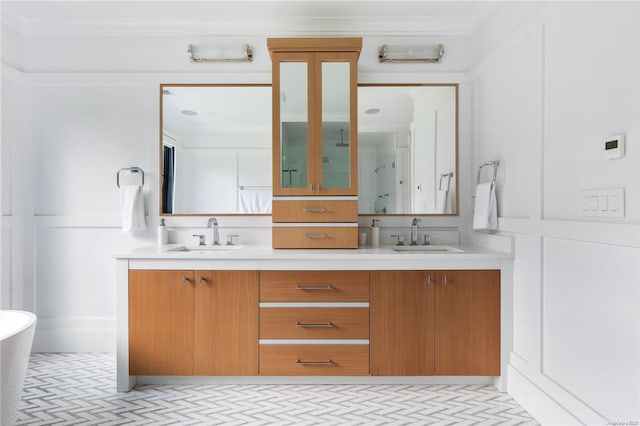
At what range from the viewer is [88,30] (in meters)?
3.21

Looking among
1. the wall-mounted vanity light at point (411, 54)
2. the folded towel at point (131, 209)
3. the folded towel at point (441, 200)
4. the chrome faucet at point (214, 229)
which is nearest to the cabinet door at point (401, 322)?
the folded towel at point (441, 200)

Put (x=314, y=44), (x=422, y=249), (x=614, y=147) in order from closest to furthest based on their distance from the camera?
(x=614, y=147) → (x=314, y=44) → (x=422, y=249)

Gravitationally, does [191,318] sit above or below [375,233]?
below

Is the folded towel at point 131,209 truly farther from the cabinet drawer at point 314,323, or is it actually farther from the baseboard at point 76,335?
the cabinet drawer at point 314,323

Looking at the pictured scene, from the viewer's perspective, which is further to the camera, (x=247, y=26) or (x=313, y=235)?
(x=247, y=26)

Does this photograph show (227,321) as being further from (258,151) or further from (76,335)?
(76,335)

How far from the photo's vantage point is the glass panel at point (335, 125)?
291 centimetres

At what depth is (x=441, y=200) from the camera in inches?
127

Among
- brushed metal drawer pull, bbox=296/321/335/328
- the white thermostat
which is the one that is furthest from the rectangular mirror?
the white thermostat

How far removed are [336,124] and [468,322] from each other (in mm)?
1482

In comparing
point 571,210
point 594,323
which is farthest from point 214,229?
point 594,323

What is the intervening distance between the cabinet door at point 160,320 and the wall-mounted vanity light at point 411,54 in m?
2.04

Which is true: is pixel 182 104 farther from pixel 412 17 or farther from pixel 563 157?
pixel 563 157

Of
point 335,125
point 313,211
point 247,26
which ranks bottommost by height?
point 313,211
